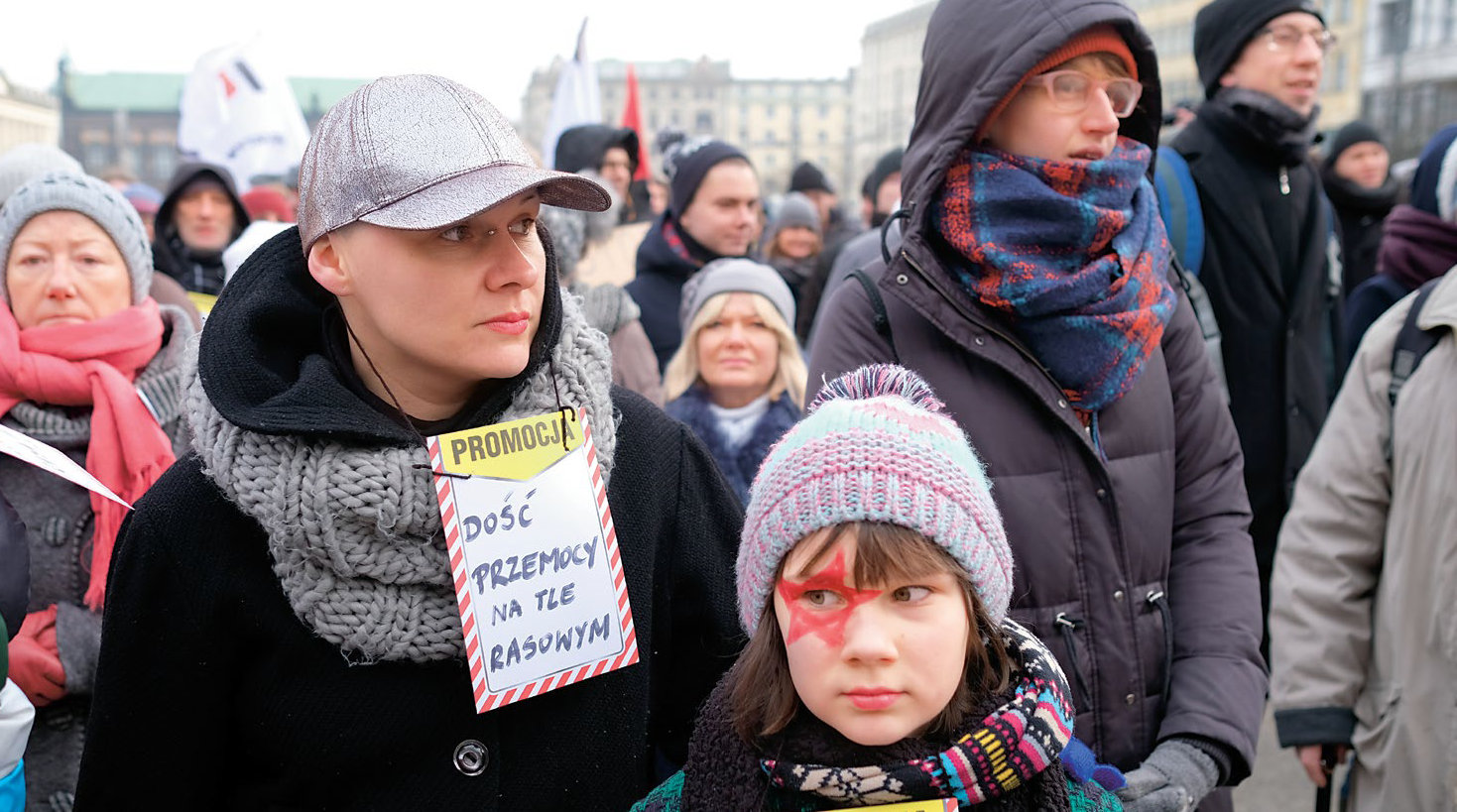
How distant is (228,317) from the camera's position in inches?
79.4

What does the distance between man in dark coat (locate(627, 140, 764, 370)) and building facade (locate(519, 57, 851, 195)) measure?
362ft

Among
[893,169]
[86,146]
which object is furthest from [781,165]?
[893,169]

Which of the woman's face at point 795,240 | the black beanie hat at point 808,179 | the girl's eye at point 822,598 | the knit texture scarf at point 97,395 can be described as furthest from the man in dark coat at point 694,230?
the black beanie hat at point 808,179

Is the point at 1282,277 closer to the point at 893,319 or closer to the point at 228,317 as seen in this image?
the point at 893,319

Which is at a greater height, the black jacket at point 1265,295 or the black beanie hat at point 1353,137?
the black beanie hat at point 1353,137

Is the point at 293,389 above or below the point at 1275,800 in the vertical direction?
above

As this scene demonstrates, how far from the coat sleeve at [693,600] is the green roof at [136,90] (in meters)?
105

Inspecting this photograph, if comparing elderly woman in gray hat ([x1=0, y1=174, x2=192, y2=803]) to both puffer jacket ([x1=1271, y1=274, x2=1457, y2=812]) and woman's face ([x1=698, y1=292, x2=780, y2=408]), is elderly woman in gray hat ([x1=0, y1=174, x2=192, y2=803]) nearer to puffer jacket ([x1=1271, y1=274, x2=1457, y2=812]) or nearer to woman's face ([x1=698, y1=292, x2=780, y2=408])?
woman's face ([x1=698, y1=292, x2=780, y2=408])

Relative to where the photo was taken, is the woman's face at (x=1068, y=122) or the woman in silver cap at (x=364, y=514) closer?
the woman in silver cap at (x=364, y=514)

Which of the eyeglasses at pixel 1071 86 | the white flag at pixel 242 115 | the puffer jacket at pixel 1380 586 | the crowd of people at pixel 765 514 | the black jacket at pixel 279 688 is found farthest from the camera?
the white flag at pixel 242 115

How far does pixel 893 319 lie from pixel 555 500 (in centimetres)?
76

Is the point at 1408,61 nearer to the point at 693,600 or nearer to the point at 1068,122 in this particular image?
the point at 1068,122

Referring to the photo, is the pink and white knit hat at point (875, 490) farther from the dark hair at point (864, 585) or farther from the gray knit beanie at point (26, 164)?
the gray knit beanie at point (26, 164)

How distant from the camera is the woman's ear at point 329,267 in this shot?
6.18ft
